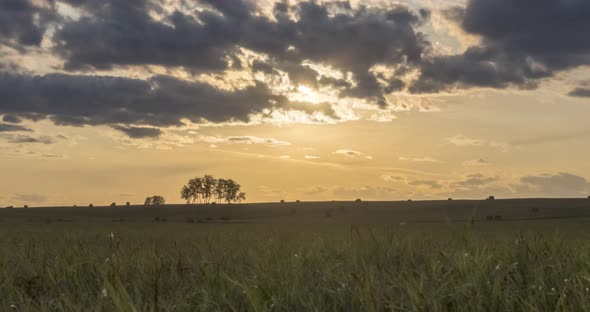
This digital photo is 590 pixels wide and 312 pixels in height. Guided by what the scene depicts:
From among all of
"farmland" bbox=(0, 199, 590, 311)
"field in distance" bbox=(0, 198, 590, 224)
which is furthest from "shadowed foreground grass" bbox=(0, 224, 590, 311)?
"field in distance" bbox=(0, 198, 590, 224)

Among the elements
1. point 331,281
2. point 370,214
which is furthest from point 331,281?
point 370,214

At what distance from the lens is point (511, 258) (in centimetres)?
718

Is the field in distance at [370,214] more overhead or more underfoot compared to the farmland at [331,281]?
more overhead

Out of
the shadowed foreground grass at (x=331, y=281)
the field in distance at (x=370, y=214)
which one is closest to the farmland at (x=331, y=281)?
the shadowed foreground grass at (x=331, y=281)

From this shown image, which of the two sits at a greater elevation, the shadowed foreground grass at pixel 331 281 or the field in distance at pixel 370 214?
the field in distance at pixel 370 214

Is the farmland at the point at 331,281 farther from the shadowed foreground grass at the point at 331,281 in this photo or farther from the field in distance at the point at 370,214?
the field in distance at the point at 370,214

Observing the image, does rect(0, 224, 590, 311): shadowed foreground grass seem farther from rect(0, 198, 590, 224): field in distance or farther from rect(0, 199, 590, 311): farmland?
rect(0, 198, 590, 224): field in distance

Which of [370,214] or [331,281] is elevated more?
[370,214]

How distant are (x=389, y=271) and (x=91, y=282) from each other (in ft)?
12.1

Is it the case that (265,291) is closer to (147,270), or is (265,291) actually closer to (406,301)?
(406,301)

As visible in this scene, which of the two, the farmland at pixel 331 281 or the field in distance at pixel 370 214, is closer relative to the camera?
the farmland at pixel 331 281

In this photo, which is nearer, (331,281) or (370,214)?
(331,281)

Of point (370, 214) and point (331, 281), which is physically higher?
point (370, 214)

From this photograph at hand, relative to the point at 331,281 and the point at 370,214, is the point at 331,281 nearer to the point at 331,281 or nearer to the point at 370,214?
the point at 331,281
